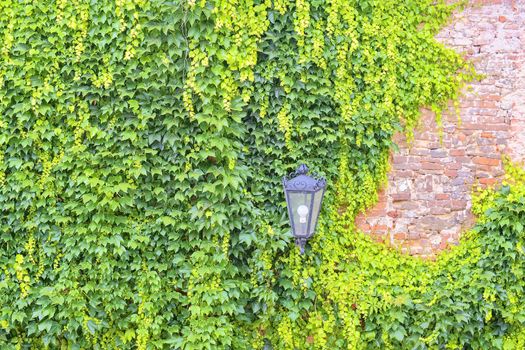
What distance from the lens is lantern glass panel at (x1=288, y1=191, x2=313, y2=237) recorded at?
15.8 ft

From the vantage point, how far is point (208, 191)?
5.63 metres

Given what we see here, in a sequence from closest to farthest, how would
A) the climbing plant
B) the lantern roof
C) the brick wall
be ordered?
the lantern roof
the climbing plant
the brick wall

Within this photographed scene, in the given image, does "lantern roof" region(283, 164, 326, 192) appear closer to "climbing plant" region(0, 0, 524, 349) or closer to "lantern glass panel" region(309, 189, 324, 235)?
"lantern glass panel" region(309, 189, 324, 235)

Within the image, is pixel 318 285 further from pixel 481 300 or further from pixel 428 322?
pixel 481 300

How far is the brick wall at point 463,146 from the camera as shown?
597 cm

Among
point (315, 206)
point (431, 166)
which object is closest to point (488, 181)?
point (431, 166)

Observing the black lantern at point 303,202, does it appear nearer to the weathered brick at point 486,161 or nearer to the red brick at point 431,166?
the red brick at point 431,166

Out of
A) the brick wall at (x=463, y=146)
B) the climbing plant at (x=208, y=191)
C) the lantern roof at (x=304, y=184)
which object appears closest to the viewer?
the lantern roof at (x=304, y=184)

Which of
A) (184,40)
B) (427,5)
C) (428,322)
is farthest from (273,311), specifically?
(427,5)

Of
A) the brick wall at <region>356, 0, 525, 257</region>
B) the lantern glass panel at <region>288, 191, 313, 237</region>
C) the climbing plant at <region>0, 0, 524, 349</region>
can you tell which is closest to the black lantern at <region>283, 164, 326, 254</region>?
the lantern glass panel at <region>288, 191, 313, 237</region>

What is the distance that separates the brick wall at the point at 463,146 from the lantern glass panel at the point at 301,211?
4.19 feet

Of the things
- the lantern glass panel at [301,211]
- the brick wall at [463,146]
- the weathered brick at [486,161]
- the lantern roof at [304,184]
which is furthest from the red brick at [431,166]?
the lantern glass panel at [301,211]

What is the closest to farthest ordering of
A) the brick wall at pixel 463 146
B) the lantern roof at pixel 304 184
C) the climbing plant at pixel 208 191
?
1. the lantern roof at pixel 304 184
2. the climbing plant at pixel 208 191
3. the brick wall at pixel 463 146

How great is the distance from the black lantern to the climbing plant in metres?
0.84
